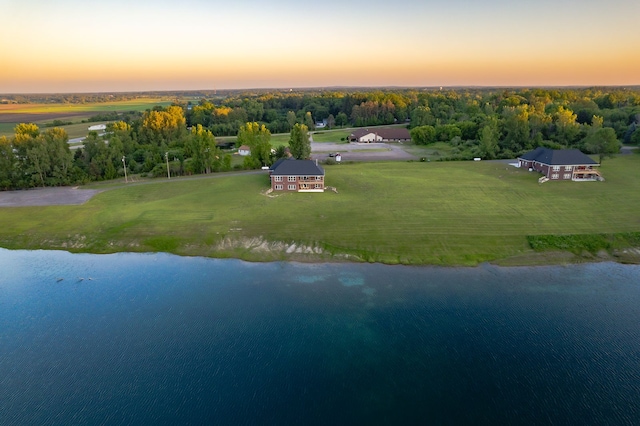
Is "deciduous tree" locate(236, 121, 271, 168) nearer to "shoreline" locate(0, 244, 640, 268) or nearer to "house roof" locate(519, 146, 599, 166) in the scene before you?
"shoreline" locate(0, 244, 640, 268)

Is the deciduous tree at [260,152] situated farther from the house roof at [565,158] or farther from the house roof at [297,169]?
the house roof at [565,158]

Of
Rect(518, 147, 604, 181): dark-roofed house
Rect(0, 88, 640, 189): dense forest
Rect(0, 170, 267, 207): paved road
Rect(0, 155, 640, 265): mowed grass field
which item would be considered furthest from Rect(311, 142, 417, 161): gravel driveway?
Rect(0, 170, 267, 207): paved road

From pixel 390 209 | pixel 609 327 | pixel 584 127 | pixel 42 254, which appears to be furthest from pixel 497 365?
pixel 584 127

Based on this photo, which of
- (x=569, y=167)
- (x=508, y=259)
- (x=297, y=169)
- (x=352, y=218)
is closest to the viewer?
(x=508, y=259)

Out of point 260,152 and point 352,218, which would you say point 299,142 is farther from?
point 352,218

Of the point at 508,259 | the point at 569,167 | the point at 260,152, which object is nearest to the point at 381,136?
the point at 260,152
